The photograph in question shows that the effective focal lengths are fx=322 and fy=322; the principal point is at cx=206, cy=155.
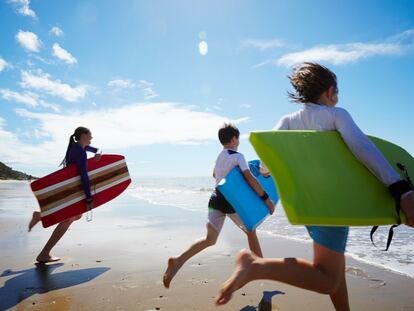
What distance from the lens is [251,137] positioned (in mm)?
1997

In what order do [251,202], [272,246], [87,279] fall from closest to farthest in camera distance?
[251,202], [87,279], [272,246]

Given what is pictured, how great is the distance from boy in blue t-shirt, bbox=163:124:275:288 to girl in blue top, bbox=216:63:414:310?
111 centimetres

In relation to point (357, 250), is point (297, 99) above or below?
above

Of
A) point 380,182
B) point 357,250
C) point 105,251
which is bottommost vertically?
point 357,250

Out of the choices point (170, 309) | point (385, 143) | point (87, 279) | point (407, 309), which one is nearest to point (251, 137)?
point (385, 143)

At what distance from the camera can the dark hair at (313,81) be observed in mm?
2193

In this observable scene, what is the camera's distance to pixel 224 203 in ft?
11.0

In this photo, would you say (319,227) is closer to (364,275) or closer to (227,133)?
(227,133)

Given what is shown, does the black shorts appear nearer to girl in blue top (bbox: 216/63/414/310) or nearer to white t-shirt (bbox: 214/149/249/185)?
white t-shirt (bbox: 214/149/249/185)

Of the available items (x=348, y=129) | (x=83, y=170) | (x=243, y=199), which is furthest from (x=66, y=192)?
(x=348, y=129)

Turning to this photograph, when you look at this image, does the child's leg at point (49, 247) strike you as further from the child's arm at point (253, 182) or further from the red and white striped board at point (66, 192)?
the child's arm at point (253, 182)

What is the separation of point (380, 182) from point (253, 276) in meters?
1.01

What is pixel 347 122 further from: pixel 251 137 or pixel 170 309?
pixel 170 309

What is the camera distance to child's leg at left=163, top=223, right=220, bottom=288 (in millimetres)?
3063
